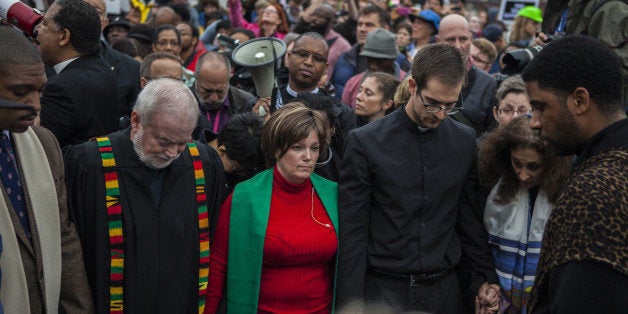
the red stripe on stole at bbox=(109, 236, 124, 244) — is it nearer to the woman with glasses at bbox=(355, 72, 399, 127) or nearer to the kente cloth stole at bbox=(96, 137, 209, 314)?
the kente cloth stole at bbox=(96, 137, 209, 314)

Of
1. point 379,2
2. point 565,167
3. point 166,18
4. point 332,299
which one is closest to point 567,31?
point 565,167

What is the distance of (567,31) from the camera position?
20.2 ft

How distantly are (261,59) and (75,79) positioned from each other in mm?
1989

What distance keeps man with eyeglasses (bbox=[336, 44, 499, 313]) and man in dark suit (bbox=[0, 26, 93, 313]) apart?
4.80 feet

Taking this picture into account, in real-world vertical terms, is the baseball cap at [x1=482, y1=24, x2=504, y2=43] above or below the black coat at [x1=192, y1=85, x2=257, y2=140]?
below

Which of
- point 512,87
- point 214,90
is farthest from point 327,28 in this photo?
point 512,87

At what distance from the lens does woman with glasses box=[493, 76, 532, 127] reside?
508 cm

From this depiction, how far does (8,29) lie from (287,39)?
567 centimetres

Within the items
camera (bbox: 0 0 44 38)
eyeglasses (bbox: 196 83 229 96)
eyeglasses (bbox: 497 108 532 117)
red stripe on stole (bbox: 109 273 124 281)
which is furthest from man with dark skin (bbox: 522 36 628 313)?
eyeglasses (bbox: 196 83 229 96)

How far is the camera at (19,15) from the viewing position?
4.64m

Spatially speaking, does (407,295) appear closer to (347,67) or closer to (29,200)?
(29,200)

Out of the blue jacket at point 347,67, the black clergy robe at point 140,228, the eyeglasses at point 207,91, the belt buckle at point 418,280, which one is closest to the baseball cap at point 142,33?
the blue jacket at point 347,67

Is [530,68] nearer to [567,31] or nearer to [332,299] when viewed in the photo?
[332,299]

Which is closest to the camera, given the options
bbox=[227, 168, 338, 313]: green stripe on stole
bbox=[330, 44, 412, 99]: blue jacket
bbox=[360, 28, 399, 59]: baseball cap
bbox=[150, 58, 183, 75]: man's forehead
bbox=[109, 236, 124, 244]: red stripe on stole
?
bbox=[109, 236, 124, 244]: red stripe on stole
